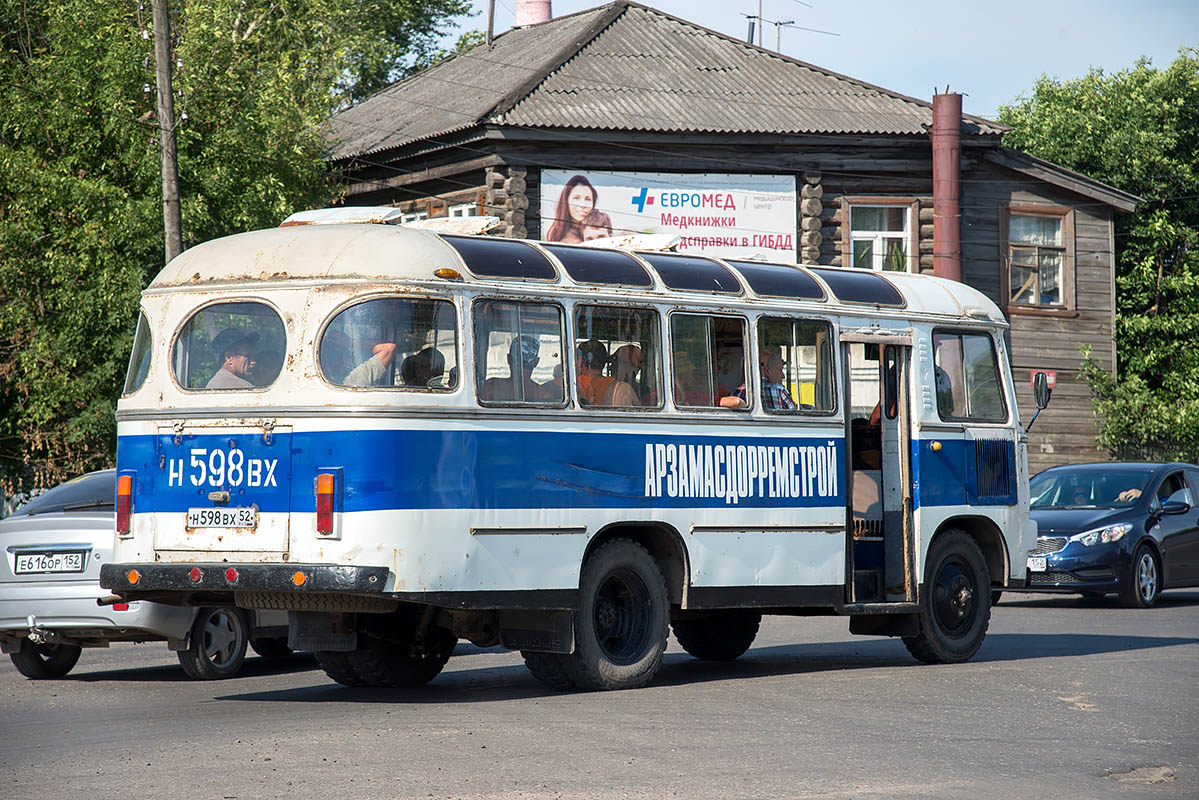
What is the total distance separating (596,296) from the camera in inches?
432

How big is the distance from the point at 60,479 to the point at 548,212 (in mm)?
9426

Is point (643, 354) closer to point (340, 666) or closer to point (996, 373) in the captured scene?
point (340, 666)

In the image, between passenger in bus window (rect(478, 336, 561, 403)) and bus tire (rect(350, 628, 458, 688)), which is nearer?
passenger in bus window (rect(478, 336, 561, 403))

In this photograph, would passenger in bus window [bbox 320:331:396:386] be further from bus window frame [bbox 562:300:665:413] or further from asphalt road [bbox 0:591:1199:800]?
asphalt road [bbox 0:591:1199:800]

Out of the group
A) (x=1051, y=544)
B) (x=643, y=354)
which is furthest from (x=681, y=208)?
(x=643, y=354)

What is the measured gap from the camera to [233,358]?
1031 cm

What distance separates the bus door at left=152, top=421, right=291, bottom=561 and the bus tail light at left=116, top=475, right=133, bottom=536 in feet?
0.80

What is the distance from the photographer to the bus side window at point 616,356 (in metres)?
10.9

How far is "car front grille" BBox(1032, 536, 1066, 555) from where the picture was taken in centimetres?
1898

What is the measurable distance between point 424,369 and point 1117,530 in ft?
37.6

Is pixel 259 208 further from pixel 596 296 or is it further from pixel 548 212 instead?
pixel 596 296

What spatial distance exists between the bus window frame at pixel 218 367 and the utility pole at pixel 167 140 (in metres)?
11.3

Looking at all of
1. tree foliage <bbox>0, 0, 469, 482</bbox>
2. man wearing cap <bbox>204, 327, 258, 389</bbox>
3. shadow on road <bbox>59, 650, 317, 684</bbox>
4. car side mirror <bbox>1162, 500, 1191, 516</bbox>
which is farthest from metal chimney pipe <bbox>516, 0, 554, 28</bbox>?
man wearing cap <bbox>204, 327, 258, 389</bbox>

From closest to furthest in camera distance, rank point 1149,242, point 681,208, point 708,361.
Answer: point 708,361, point 681,208, point 1149,242
